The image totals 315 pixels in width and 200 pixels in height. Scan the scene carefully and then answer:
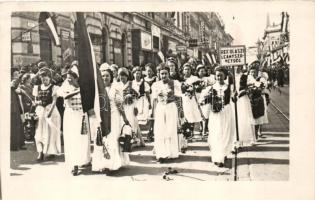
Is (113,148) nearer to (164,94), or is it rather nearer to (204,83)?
(164,94)

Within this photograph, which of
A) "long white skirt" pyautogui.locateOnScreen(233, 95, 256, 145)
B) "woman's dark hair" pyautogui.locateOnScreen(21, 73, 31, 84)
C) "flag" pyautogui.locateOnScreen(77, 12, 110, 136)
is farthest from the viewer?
"long white skirt" pyautogui.locateOnScreen(233, 95, 256, 145)

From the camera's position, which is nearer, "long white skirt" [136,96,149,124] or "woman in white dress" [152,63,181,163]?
"woman in white dress" [152,63,181,163]

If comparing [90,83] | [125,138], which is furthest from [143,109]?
[90,83]

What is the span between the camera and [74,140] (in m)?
7.40

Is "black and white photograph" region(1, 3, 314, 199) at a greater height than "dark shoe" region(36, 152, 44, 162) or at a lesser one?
greater

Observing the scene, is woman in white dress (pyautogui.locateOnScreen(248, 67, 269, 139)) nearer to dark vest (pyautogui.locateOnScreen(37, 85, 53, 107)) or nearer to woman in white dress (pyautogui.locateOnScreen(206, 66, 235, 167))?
woman in white dress (pyautogui.locateOnScreen(206, 66, 235, 167))

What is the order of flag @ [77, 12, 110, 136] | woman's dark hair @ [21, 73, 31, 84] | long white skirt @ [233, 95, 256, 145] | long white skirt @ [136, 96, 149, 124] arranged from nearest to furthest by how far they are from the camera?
1. flag @ [77, 12, 110, 136]
2. woman's dark hair @ [21, 73, 31, 84]
3. long white skirt @ [233, 95, 256, 145]
4. long white skirt @ [136, 96, 149, 124]

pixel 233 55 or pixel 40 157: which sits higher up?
pixel 233 55

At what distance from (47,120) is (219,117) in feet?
5.10

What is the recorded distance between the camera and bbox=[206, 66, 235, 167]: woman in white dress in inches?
292

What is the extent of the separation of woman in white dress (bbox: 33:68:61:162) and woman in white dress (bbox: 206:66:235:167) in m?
1.38

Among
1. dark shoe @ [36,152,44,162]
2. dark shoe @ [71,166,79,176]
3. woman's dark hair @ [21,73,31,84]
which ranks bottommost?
dark shoe @ [71,166,79,176]

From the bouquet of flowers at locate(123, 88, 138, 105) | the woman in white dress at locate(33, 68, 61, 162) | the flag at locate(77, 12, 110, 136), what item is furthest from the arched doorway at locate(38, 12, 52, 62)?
the bouquet of flowers at locate(123, 88, 138, 105)
